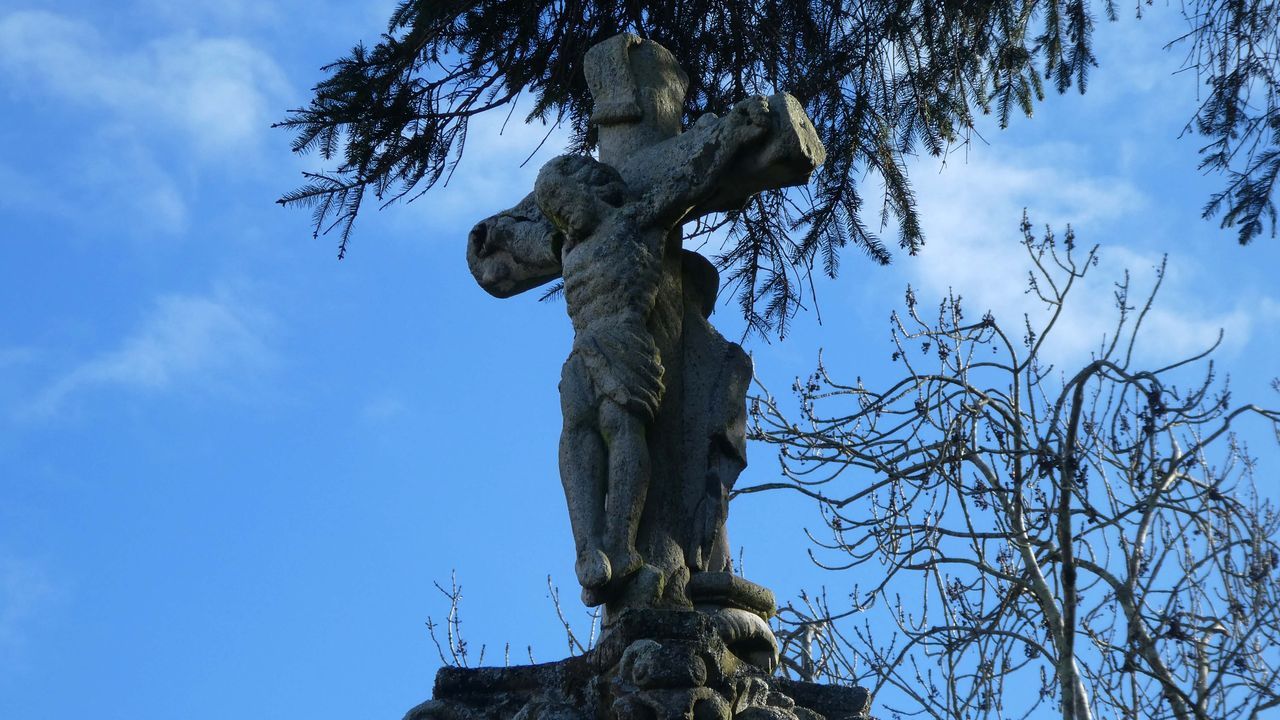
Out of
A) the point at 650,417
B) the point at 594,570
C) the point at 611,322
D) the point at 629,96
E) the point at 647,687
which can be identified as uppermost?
the point at 629,96

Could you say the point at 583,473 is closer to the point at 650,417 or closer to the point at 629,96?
the point at 650,417

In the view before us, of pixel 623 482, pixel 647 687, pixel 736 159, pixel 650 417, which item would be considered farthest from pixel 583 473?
pixel 736 159

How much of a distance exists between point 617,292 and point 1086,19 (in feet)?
11.0

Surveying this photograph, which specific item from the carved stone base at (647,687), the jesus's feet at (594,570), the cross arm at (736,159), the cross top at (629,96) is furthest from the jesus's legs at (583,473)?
the cross top at (629,96)

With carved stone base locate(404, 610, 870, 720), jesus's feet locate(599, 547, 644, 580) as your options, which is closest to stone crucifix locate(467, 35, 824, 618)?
jesus's feet locate(599, 547, 644, 580)

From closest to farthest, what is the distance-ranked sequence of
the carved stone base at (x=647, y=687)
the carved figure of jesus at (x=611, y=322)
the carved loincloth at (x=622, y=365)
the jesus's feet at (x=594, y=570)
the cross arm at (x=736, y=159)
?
the carved stone base at (x=647, y=687), the jesus's feet at (x=594, y=570), the carved figure of jesus at (x=611, y=322), the carved loincloth at (x=622, y=365), the cross arm at (x=736, y=159)

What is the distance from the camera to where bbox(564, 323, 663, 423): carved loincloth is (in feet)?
15.0

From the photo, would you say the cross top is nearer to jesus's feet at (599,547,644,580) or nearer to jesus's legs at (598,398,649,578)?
jesus's legs at (598,398,649,578)

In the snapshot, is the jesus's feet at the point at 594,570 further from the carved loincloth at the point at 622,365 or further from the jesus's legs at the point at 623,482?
the carved loincloth at the point at 622,365

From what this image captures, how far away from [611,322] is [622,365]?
164 millimetres

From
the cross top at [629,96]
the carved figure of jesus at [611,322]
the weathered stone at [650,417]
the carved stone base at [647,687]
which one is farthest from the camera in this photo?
the cross top at [629,96]

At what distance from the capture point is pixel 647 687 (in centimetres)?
395

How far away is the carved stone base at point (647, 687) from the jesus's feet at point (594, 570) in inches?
5.2

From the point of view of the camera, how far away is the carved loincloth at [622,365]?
179 inches
